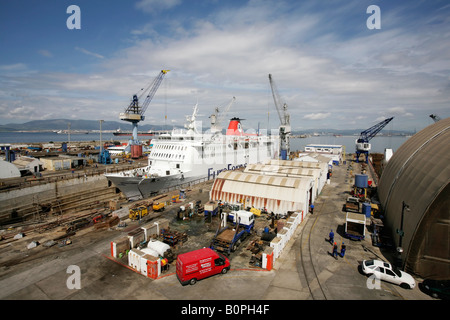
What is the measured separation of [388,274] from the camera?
38.0 ft

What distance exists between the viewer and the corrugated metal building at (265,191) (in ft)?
69.4

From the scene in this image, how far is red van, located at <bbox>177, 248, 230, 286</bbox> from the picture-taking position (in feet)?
36.5

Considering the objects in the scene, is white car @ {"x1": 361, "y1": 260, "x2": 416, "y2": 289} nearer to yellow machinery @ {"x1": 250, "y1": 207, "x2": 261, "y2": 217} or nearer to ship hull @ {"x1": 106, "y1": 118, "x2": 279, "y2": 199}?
yellow machinery @ {"x1": 250, "y1": 207, "x2": 261, "y2": 217}

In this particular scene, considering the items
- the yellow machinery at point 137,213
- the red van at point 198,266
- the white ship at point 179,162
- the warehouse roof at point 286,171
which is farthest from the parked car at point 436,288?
the white ship at point 179,162

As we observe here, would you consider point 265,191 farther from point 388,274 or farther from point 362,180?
point 362,180

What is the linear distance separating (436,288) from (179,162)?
2891 cm

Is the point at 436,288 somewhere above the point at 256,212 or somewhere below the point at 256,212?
below

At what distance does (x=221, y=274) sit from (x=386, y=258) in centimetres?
1081

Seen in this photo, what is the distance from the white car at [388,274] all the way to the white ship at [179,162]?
2404 cm

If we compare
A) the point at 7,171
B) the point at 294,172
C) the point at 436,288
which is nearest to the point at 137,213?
the point at 294,172

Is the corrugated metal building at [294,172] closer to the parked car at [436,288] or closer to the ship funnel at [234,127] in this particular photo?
the parked car at [436,288]

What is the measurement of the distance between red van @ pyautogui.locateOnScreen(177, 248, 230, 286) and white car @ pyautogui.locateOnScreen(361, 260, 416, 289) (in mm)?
7789
